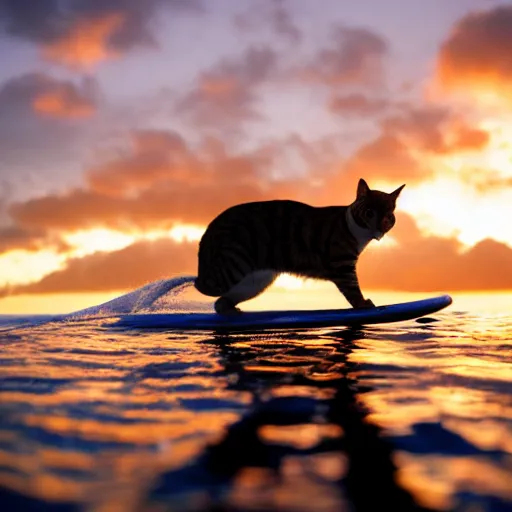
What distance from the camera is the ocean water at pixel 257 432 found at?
1713mm

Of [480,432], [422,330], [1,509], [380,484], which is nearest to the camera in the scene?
[1,509]

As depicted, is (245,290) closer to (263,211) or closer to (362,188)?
(263,211)

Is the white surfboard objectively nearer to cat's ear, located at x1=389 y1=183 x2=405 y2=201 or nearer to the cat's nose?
the cat's nose

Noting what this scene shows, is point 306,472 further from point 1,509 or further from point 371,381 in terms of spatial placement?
point 371,381

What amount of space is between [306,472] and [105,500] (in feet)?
2.04

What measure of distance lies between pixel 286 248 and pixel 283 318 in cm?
87

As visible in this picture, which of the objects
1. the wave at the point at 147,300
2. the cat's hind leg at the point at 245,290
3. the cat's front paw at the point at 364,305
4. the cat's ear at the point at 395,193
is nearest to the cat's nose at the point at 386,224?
the cat's ear at the point at 395,193

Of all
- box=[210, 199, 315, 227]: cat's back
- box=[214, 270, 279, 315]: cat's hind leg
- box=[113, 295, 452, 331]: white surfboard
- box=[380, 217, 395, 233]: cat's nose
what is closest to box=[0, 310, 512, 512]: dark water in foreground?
box=[113, 295, 452, 331]: white surfboard

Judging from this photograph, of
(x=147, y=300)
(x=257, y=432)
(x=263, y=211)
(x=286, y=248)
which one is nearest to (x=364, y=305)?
(x=286, y=248)

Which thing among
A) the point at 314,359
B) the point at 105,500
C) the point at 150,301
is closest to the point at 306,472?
the point at 105,500

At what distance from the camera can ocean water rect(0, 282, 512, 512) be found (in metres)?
1.71

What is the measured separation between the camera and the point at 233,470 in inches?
74.7

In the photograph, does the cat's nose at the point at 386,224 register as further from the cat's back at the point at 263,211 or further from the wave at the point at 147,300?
the wave at the point at 147,300

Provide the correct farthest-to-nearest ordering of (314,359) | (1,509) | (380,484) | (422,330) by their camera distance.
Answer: (422,330) → (314,359) → (380,484) → (1,509)
